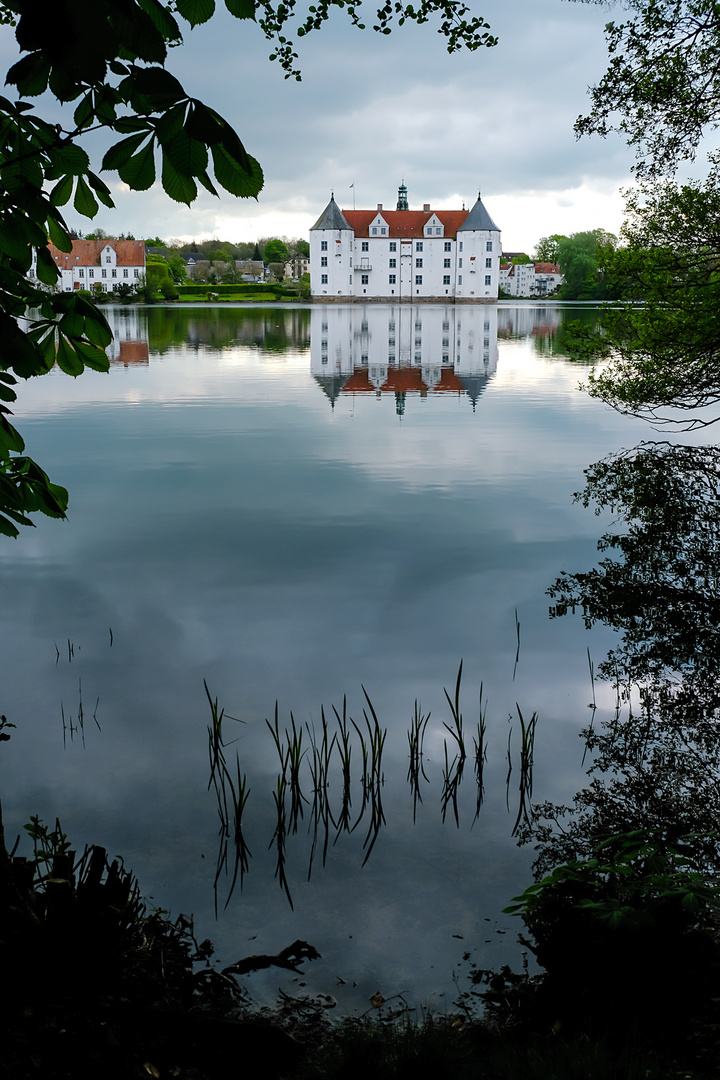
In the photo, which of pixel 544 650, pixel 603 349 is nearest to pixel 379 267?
pixel 603 349

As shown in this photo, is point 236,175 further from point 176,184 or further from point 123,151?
point 123,151

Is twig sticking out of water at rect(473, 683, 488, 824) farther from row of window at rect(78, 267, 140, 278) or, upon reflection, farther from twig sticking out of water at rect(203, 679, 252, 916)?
row of window at rect(78, 267, 140, 278)

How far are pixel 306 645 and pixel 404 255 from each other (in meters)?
105

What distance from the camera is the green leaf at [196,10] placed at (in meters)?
1.93

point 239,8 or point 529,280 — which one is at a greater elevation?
point 529,280

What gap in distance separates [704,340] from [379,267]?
9875 centimetres

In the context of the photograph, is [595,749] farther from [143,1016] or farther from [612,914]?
[143,1016]

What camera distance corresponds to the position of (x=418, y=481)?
13.9 meters

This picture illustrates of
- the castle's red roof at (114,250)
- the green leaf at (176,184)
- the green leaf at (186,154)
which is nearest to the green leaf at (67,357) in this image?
the green leaf at (176,184)

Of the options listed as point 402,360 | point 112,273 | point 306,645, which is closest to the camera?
point 306,645

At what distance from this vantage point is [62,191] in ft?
8.45

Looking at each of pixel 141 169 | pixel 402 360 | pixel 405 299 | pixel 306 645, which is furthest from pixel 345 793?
pixel 405 299

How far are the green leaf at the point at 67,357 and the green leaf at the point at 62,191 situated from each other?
0.42 m

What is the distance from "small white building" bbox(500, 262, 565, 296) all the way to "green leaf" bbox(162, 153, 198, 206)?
550 feet
